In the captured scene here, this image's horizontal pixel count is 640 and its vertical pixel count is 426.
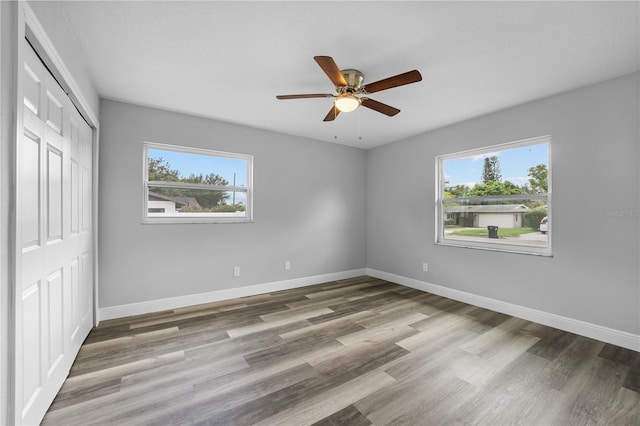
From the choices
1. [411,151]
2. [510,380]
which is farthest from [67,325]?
[411,151]

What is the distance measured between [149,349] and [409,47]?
10.8ft

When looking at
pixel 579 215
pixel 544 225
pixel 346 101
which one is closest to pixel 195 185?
pixel 346 101

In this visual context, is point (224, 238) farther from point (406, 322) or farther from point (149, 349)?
point (406, 322)

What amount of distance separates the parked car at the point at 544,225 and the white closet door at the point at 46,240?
4.21 m

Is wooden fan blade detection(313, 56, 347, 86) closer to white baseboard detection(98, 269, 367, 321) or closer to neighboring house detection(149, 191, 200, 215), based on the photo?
neighboring house detection(149, 191, 200, 215)

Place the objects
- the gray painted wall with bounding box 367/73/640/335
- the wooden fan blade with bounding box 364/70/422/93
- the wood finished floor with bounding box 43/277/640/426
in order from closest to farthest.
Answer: the wood finished floor with bounding box 43/277/640/426, the wooden fan blade with bounding box 364/70/422/93, the gray painted wall with bounding box 367/73/640/335

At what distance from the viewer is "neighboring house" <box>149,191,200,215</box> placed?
3.32 metres

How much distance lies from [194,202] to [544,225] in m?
4.20

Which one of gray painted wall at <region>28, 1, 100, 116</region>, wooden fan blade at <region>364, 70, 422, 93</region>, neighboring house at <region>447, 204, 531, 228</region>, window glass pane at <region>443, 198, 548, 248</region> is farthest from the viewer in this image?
neighboring house at <region>447, 204, 531, 228</region>

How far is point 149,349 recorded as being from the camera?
94.2 inches

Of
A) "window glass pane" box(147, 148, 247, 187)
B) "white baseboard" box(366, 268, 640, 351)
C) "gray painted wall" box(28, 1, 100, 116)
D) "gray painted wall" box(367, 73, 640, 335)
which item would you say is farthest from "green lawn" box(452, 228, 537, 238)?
"gray painted wall" box(28, 1, 100, 116)

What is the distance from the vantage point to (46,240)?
1.57 m

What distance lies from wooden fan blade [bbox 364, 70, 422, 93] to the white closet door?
78.9 inches

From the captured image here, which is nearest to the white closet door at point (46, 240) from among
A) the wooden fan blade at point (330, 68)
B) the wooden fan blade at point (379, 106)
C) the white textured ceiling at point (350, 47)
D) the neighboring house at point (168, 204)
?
the white textured ceiling at point (350, 47)
